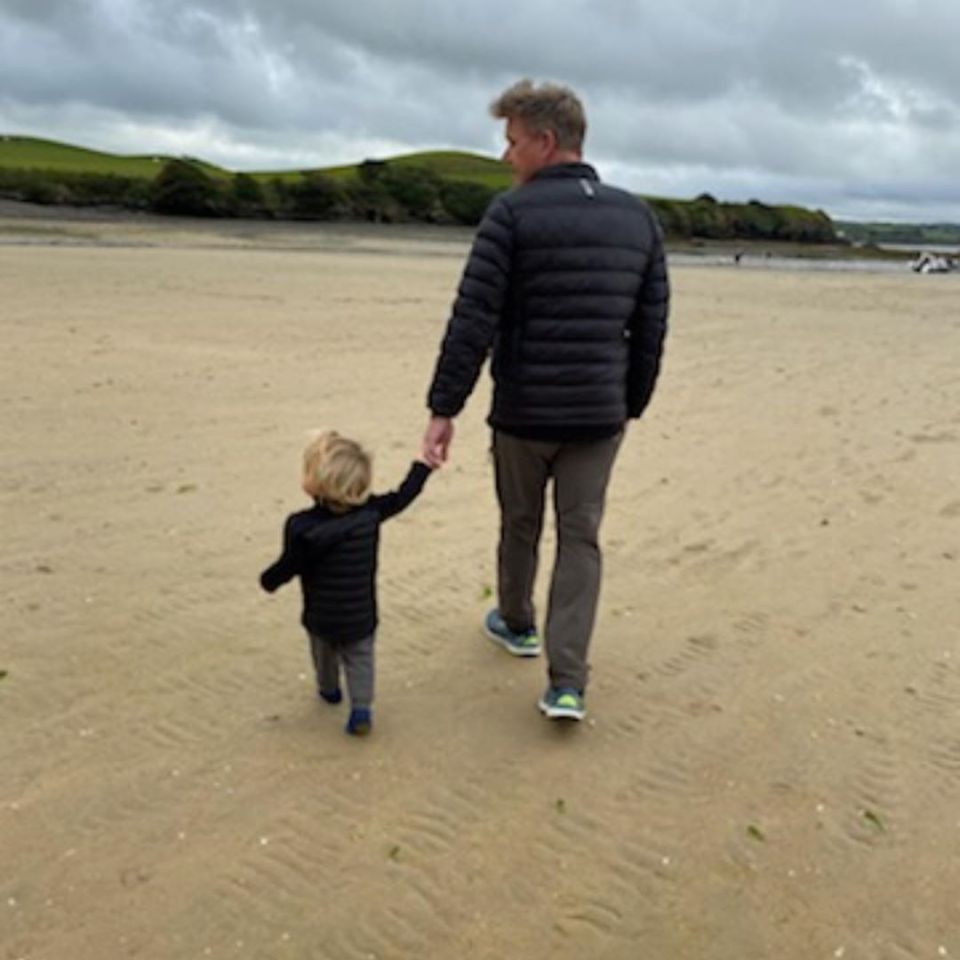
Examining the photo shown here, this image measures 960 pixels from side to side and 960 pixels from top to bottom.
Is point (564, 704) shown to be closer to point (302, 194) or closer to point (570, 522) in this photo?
point (570, 522)

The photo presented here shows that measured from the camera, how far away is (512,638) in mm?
4980

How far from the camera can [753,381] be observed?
12.9 metres

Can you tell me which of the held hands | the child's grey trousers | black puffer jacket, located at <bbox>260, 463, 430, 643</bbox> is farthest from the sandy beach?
the held hands

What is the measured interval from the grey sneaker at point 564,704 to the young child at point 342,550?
732mm

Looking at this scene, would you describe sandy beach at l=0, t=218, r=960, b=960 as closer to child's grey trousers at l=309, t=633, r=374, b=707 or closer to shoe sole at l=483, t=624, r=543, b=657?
shoe sole at l=483, t=624, r=543, b=657

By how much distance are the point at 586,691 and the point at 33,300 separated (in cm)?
1463

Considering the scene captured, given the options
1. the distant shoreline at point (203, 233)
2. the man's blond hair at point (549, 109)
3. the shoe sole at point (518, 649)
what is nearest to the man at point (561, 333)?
the man's blond hair at point (549, 109)

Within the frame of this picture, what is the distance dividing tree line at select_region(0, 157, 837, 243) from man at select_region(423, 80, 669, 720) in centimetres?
7356

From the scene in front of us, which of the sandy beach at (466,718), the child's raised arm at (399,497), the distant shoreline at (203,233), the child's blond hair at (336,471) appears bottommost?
the distant shoreline at (203,233)

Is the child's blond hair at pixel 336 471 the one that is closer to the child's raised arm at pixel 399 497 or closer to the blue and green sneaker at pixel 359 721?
the child's raised arm at pixel 399 497

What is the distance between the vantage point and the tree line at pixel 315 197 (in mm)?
74188

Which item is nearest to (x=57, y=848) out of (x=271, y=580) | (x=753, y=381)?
(x=271, y=580)

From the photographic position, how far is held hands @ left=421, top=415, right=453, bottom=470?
4055mm

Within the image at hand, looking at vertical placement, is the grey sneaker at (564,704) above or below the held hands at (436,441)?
below
